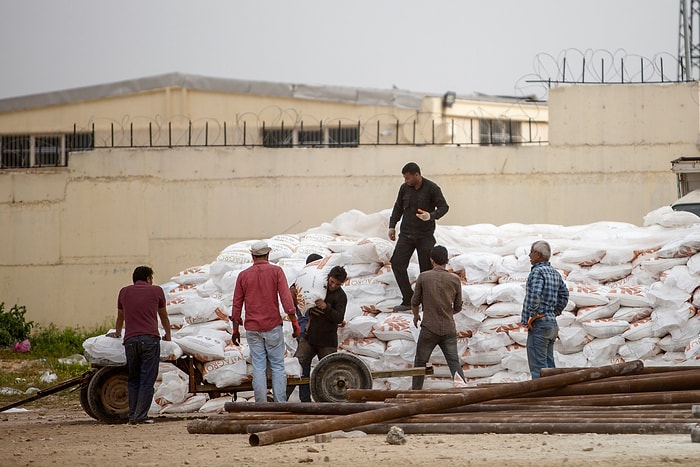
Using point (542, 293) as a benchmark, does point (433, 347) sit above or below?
below

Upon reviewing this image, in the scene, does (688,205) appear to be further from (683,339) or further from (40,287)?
(40,287)

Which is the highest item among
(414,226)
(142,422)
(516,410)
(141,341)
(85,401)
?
(414,226)

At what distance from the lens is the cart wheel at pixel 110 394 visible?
11680 millimetres

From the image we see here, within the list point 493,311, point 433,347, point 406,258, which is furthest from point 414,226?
point 433,347

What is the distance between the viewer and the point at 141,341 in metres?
11.5

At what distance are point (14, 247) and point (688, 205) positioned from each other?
10492mm

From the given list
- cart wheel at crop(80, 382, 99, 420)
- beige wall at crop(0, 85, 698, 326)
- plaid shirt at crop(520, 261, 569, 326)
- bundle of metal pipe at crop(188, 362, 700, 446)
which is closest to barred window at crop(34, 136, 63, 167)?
beige wall at crop(0, 85, 698, 326)

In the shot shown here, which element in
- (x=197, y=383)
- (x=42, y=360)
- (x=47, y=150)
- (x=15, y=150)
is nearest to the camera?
(x=197, y=383)

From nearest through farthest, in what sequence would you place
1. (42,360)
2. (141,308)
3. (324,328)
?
(141,308) < (324,328) < (42,360)

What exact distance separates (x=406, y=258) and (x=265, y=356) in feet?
6.52

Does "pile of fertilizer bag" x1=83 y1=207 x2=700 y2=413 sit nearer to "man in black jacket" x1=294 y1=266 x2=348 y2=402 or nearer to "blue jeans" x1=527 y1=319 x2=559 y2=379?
"man in black jacket" x1=294 y1=266 x2=348 y2=402

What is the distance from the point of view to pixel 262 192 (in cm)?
1889

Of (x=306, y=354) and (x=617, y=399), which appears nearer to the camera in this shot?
(x=617, y=399)

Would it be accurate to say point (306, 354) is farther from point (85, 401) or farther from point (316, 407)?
point (316, 407)
